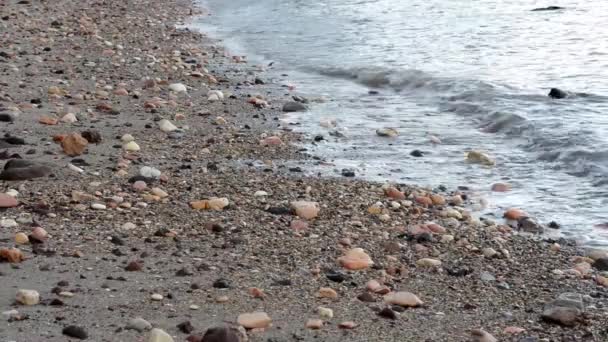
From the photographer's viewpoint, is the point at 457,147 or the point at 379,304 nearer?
the point at 379,304

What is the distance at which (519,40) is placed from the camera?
49.2ft

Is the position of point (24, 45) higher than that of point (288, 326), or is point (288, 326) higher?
point (288, 326)

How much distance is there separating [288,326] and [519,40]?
40.3 feet

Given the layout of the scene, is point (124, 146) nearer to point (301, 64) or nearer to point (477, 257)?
point (477, 257)

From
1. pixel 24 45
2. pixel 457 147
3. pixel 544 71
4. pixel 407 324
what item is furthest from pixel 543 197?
pixel 24 45

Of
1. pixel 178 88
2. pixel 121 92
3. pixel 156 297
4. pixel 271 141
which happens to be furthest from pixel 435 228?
pixel 178 88

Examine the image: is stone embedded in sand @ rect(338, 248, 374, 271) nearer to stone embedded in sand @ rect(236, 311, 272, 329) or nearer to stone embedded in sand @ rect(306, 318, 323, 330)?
stone embedded in sand @ rect(306, 318, 323, 330)

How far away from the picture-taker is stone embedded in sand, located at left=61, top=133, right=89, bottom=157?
645cm

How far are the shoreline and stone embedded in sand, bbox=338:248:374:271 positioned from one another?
0.01 metres

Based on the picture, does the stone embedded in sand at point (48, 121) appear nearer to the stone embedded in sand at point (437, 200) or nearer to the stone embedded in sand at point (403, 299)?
the stone embedded in sand at point (437, 200)

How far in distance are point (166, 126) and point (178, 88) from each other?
2.27 meters

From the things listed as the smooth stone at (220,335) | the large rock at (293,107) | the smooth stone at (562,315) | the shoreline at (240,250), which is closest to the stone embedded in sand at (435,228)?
the shoreline at (240,250)

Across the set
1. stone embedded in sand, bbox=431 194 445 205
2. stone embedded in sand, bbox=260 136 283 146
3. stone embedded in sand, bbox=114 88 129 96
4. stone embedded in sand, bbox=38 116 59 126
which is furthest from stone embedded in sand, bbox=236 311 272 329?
stone embedded in sand, bbox=114 88 129 96

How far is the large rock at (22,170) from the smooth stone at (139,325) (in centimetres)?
240
